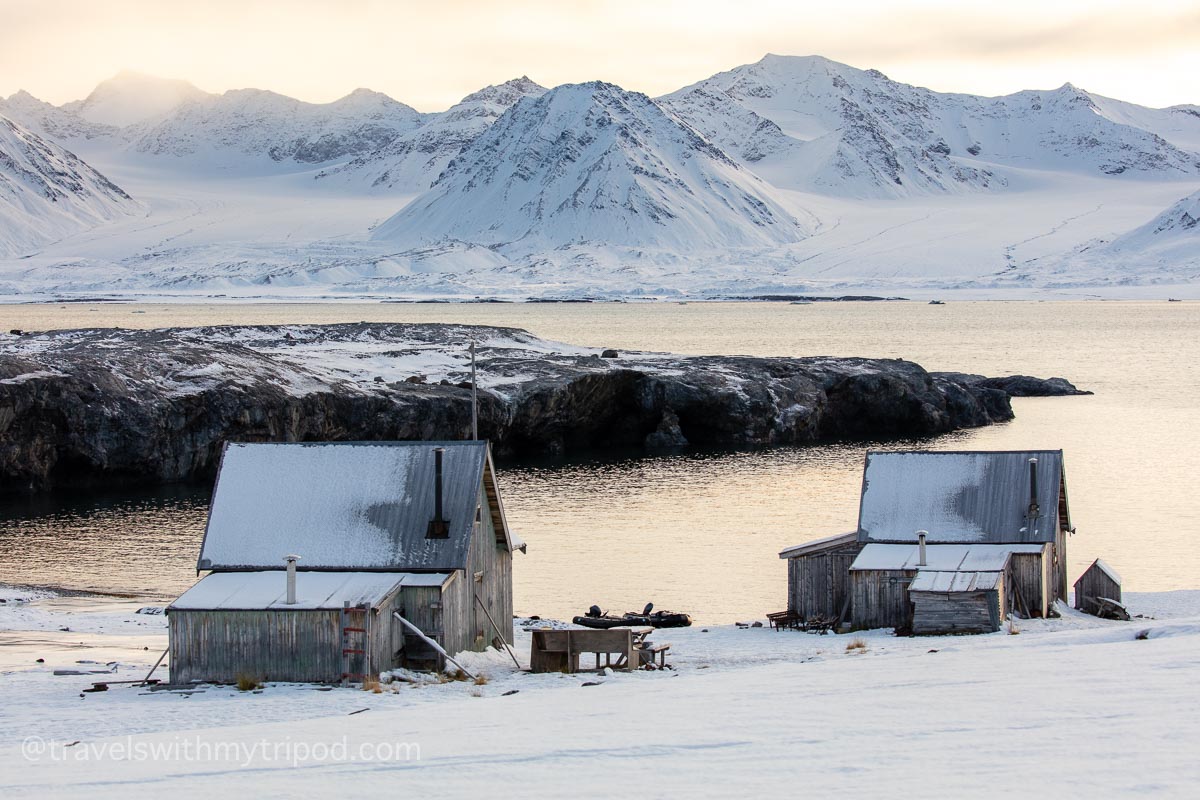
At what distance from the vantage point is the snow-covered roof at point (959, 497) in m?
32.9

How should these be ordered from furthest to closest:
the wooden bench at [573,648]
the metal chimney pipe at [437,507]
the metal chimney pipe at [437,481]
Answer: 1. the metal chimney pipe at [437,481]
2. the metal chimney pipe at [437,507]
3. the wooden bench at [573,648]

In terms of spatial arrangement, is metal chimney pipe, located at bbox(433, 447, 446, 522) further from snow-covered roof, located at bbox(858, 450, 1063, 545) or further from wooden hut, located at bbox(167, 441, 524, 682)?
snow-covered roof, located at bbox(858, 450, 1063, 545)

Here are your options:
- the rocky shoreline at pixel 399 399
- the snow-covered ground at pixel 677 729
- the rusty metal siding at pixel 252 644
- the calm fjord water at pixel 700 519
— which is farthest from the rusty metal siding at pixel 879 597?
the rocky shoreline at pixel 399 399

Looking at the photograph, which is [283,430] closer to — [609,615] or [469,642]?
[609,615]

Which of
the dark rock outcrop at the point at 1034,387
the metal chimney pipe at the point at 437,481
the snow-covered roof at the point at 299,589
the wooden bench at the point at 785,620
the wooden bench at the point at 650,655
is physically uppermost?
the metal chimney pipe at the point at 437,481

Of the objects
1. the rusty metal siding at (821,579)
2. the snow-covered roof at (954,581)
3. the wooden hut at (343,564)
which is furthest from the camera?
the rusty metal siding at (821,579)

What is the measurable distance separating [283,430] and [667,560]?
1036 inches

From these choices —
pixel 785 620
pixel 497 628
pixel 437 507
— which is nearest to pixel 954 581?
pixel 785 620

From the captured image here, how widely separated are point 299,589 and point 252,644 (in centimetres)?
141

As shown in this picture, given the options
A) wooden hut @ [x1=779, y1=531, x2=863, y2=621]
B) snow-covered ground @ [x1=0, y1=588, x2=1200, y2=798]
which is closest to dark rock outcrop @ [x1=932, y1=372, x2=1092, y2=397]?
wooden hut @ [x1=779, y1=531, x2=863, y2=621]

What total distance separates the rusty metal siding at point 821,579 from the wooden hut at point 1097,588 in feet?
18.2

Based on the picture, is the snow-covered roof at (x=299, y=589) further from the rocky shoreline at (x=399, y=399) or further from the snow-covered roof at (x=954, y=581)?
the rocky shoreline at (x=399, y=399)

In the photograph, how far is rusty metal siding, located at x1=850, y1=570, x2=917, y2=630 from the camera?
31.1 m

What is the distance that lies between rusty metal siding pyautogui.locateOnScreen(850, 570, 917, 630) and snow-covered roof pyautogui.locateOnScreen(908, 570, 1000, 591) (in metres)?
0.43
